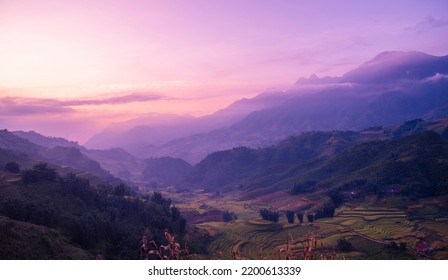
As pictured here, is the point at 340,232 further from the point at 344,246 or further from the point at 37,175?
the point at 37,175

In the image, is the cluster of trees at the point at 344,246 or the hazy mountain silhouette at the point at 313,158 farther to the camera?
the hazy mountain silhouette at the point at 313,158

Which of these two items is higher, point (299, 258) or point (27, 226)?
point (299, 258)

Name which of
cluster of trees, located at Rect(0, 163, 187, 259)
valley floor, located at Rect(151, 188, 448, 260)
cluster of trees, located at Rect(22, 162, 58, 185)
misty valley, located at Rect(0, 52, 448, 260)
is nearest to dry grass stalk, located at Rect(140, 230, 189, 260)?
misty valley, located at Rect(0, 52, 448, 260)

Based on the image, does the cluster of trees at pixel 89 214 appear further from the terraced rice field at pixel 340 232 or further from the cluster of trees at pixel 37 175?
the terraced rice field at pixel 340 232

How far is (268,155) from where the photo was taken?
126438mm

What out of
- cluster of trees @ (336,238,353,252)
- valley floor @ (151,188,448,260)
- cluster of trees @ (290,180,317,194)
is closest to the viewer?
valley floor @ (151,188,448,260)

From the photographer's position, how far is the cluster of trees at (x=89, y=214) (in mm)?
25312

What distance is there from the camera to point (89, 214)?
29062 millimetres

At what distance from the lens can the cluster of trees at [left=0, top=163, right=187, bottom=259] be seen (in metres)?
25.3

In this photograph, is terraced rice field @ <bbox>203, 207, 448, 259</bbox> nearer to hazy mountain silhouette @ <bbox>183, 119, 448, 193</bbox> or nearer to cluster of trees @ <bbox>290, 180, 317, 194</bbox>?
hazy mountain silhouette @ <bbox>183, 119, 448, 193</bbox>

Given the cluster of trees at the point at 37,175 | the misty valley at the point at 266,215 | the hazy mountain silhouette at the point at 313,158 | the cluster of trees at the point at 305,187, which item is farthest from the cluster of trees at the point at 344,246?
the cluster of trees at the point at 305,187

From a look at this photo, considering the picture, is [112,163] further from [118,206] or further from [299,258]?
[299,258]
